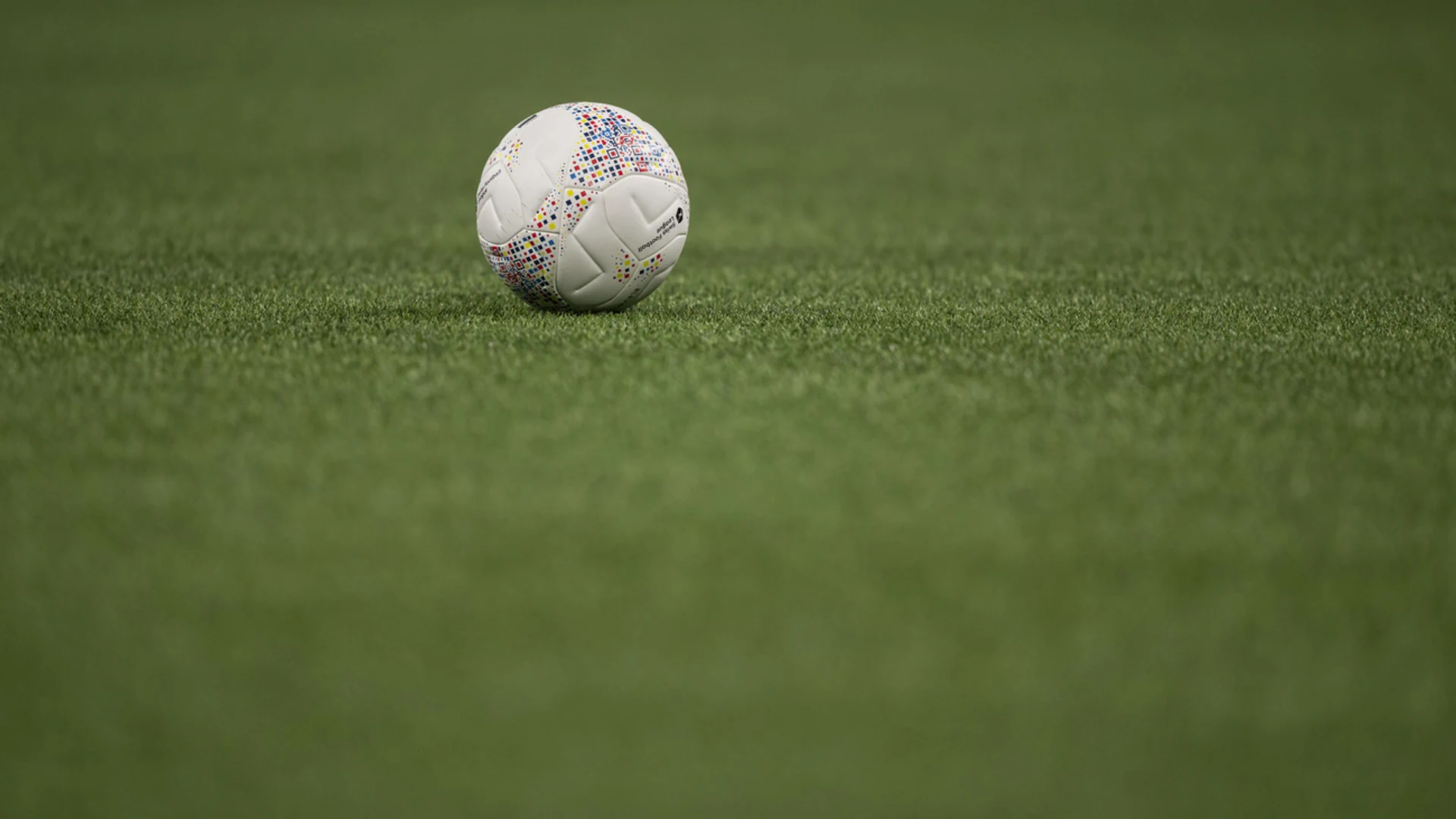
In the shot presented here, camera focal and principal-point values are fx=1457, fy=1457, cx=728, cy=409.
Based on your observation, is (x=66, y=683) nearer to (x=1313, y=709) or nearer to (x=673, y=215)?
(x=1313, y=709)

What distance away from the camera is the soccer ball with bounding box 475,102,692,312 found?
14.5ft

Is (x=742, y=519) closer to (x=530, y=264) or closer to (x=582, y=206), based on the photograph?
(x=582, y=206)

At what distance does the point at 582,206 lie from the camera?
14.4 feet

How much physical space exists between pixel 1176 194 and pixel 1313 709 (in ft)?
20.4

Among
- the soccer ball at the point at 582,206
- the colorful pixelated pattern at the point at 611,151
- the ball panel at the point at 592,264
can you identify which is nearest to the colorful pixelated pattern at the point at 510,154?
the soccer ball at the point at 582,206

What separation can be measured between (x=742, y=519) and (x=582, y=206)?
174 cm

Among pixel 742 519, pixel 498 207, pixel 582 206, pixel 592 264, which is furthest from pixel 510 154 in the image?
pixel 742 519

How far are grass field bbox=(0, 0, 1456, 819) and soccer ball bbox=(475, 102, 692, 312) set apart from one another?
19 cm

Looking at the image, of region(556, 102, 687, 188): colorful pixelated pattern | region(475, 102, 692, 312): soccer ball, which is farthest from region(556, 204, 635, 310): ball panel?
region(556, 102, 687, 188): colorful pixelated pattern

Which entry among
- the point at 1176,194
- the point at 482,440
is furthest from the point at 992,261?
the point at 482,440

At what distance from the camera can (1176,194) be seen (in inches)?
316

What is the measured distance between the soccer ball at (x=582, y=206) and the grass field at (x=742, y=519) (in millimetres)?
189

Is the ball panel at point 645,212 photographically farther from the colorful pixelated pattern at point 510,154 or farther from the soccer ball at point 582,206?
the colorful pixelated pattern at point 510,154

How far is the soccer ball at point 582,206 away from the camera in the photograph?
4.41 metres
